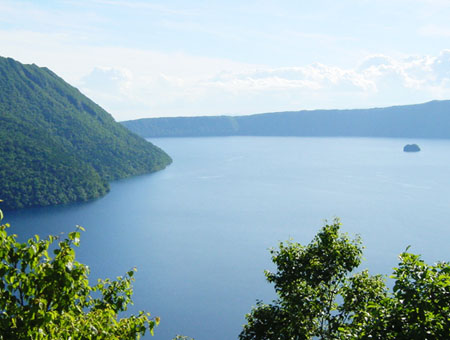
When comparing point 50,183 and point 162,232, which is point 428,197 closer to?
point 162,232

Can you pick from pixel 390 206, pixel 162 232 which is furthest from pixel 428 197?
pixel 162 232

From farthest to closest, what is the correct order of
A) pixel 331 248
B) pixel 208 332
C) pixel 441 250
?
pixel 441 250
pixel 208 332
pixel 331 248

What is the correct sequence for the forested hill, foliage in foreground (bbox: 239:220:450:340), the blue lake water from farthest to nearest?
the forested hill < the blue lake water < foliage in foreground (bbox: 239:220:450:340)

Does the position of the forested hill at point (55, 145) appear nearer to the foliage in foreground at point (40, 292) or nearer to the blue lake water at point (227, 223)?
the blue lake water at point (227, 223)

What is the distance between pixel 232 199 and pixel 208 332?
1944 inches

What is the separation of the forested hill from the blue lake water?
4914 mm

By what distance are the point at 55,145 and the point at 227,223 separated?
52.7m

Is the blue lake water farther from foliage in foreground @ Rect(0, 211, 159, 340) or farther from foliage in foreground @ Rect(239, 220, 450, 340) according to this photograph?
foliage in foreground @ Rect(0, 211, 159, 340)

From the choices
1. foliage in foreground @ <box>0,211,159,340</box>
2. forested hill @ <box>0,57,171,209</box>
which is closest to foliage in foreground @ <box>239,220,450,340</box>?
foliage in foreground @ <box>0,211,159,340</box>

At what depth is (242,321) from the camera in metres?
36.1

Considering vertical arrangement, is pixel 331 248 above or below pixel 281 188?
above

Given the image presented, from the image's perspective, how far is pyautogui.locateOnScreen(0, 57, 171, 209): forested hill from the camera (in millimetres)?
80688

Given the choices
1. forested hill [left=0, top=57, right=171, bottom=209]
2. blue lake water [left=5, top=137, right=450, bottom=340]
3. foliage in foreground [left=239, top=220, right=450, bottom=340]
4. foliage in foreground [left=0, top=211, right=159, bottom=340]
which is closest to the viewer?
foliage in foreground [left=0, top=211, right=159, bottom=340]

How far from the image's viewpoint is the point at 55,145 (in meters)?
99.1
